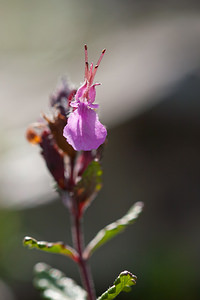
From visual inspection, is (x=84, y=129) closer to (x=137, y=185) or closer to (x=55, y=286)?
(x=55, y=286)

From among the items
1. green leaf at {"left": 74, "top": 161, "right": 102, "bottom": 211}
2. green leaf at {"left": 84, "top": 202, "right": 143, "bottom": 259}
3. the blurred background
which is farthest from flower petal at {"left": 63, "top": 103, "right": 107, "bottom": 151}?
the blurred background

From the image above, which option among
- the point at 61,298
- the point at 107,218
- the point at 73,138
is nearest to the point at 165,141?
the point at 107,218

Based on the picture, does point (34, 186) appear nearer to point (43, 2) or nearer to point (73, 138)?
point (73, 138)

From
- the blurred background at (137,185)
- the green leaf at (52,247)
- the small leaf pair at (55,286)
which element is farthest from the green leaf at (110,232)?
the blurred background at (137,185)

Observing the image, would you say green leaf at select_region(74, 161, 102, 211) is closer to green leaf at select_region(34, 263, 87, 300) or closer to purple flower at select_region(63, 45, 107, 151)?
purple flower at select_region(63, 45, 107, 151)

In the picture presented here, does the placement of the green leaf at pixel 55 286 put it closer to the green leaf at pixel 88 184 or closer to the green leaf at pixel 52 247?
the green leaf at pixel 52 247

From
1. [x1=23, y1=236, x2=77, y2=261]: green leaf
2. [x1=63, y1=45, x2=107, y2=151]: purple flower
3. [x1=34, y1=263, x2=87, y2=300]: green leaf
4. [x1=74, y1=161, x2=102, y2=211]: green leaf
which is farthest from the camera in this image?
[x1=34, y1=263, x2=87, y2=300]: green leaf
